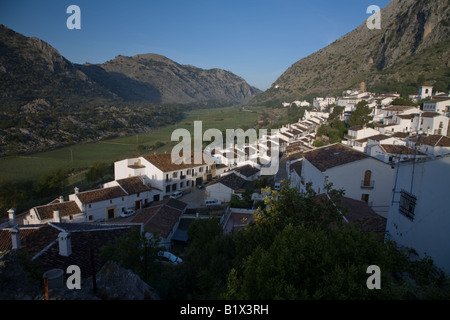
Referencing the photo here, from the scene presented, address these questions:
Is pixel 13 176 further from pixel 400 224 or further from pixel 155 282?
pixel 400 224

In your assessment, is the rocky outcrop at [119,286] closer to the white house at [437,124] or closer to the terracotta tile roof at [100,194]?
the terracotta tile roof at [100,194]

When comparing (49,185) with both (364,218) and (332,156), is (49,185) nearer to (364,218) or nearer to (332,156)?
(332,156)

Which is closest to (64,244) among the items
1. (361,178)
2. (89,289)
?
(89,289)

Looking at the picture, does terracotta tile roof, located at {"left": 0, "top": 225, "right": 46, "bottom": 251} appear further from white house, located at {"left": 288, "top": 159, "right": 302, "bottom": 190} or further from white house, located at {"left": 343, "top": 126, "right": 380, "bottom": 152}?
white house, located at {"left": 343, "top": 126, "right": 380, "bottom": 152}

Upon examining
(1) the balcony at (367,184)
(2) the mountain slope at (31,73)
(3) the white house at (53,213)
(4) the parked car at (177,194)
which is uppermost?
(2) the mountain slope at (31,73)

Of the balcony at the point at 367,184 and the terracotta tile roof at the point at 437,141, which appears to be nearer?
the balcony at the point at 367,184

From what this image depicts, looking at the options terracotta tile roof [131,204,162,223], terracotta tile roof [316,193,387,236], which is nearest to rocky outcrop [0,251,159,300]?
terracotta tile roof [316,193,387,236]

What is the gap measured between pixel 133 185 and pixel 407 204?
23.7 metres

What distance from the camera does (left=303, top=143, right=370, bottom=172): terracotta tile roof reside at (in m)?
17.1

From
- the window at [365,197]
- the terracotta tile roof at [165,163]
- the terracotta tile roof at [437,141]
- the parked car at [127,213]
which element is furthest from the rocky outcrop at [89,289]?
the terracotta tile roof at [165,163]

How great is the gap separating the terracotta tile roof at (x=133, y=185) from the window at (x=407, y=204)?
73.1 ft

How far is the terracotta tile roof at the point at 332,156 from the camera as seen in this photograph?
17.1 m

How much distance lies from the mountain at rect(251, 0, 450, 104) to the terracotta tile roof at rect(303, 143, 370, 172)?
43785 mm
